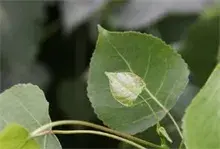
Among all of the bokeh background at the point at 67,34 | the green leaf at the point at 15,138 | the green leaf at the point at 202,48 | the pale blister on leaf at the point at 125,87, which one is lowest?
the bokeh background at the point at 67,34

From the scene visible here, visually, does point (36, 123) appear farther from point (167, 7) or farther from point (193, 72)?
point (167, 7)

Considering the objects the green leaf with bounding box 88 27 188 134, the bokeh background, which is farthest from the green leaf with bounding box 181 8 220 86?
the green leaf with bounding box 88 27 188 134

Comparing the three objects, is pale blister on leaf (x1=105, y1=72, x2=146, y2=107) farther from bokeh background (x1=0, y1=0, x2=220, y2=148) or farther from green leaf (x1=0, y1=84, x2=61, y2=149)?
bokeh background (x1=0, y1=0, x2=220, y2=148)

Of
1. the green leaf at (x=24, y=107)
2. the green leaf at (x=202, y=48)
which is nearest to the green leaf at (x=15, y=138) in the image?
the green leaf at (x=24, y=107)

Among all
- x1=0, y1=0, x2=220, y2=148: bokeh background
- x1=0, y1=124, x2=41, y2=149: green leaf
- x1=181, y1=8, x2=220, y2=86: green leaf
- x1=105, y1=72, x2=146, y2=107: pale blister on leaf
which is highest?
x1=105, y1=72, x2=146, y2=107: pale blister on leaf

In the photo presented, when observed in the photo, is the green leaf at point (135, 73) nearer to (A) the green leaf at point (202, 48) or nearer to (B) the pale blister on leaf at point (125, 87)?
(B) the pale blister on leaf at point (125, 87)

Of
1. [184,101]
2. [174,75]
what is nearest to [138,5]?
[184,101]

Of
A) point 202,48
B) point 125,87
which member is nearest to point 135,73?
point 125,87
